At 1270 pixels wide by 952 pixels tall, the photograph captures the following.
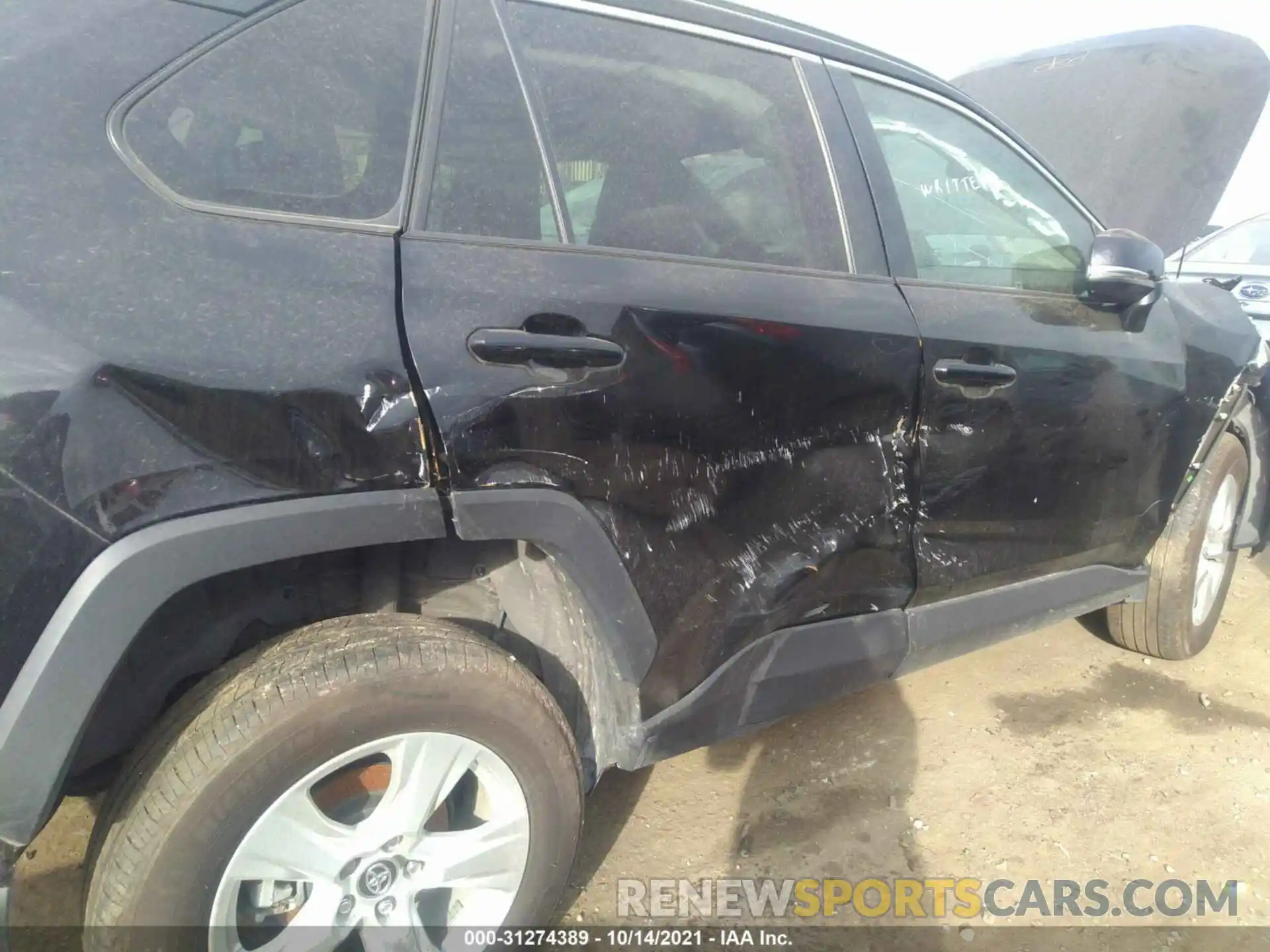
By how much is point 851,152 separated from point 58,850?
2597 millimetres

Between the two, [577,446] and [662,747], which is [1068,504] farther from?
[577,446]

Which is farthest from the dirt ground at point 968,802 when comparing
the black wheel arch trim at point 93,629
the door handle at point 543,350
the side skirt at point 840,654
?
the door handle at point 543,350

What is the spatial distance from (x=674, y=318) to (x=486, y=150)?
466 mm

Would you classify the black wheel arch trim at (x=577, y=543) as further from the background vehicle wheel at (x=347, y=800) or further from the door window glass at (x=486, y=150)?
the door window glass at (x=486, y=150)

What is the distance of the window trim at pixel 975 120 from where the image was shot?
7.29 ft

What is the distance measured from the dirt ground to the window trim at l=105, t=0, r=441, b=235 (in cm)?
164

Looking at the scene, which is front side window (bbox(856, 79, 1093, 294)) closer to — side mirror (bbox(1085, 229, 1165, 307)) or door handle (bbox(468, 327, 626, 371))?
side mirror (bbox(1085, 229, 1165, 307))

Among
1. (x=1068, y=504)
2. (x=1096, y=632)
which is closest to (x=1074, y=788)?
(x=1068, y=504)

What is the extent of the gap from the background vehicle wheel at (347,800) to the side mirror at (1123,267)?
1.96m

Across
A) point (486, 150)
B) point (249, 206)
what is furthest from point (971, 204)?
point (249, 206)

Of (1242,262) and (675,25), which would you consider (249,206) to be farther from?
(1242,262)

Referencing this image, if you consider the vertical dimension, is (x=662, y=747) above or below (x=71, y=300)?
below

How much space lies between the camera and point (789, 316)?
5.89 feet

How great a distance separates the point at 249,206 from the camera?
1.31 meters
